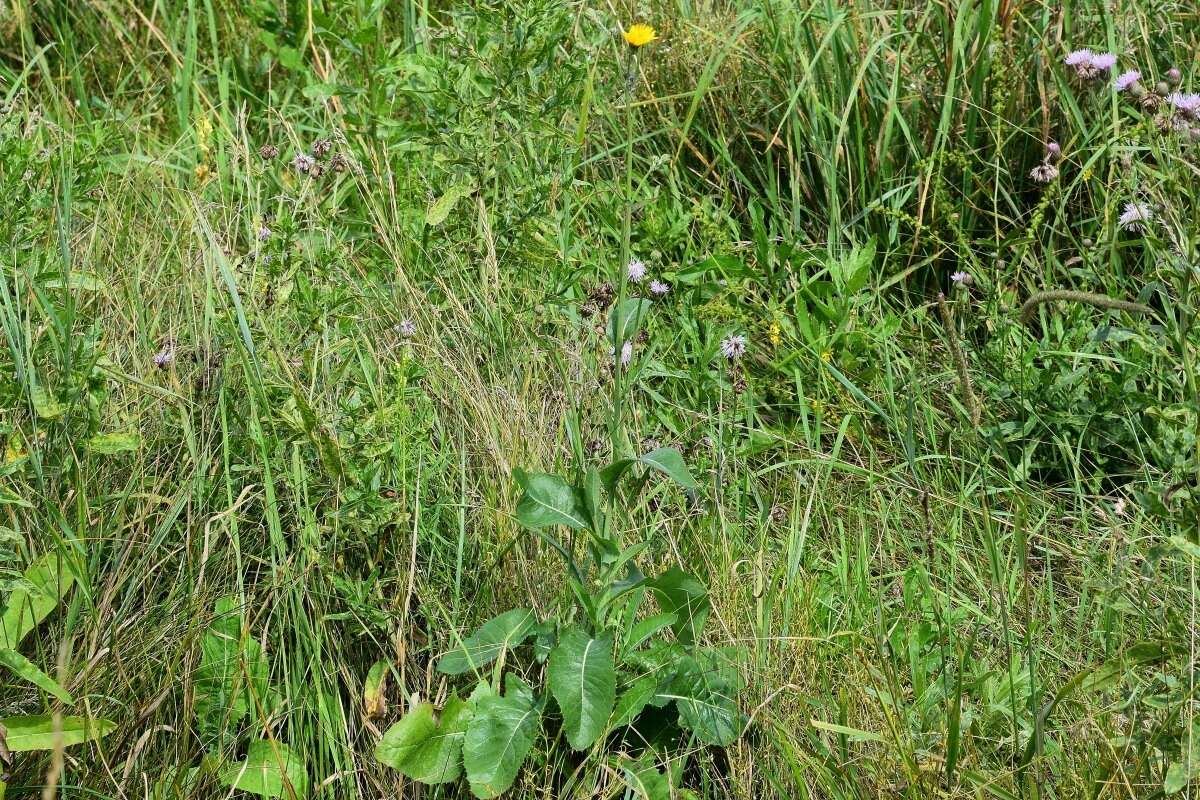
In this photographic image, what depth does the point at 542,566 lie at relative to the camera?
6.86ft

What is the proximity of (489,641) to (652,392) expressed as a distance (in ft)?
2.63

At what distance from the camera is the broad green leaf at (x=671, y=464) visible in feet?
5.84

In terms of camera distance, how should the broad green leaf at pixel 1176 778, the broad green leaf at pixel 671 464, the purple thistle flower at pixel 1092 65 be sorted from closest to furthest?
the broad green leaf at pixel 1176 778
the broad green leaf at pixel 671 464
the purple thistle flower at pixel 1092 65

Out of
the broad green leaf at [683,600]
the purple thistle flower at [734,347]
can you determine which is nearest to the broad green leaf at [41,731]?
the broad green leaf at [683,600]

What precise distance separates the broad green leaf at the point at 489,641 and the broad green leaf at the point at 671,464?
0.35 metres

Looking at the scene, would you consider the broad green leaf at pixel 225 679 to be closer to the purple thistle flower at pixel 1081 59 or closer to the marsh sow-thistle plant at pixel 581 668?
the marsh sow-thistle plant at pixel 581 668

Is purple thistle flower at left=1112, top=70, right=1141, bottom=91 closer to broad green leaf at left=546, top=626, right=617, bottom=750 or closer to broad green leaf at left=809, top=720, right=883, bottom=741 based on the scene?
broad green leaf at left=809, top=720, right=883, bottom=741

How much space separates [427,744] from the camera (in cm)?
191

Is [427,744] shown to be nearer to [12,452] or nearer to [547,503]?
[547,503]

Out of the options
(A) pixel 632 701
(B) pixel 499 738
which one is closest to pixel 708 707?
(A) pixel 632 701

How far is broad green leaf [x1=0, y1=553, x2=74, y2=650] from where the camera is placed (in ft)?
6.37

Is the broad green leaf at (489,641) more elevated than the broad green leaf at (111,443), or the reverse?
the broad green leaf at (111,443)

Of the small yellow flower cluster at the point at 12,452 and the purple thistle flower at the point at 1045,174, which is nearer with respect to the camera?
the small yellow flower cluster at the point at 12,452

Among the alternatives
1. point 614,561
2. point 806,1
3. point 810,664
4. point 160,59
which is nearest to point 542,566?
point 614,561
